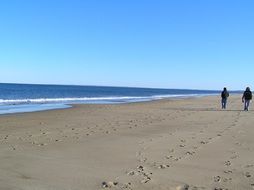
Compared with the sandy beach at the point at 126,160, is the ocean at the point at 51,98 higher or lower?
lower

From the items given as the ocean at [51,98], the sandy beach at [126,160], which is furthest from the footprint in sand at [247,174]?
the ocean at [51,98]

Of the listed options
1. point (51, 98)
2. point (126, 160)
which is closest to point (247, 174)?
point (126, 160)

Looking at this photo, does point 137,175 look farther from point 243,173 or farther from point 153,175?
point 243,173

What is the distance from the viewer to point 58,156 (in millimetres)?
8680

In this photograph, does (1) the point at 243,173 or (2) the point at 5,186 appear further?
(1) the point at 243,173

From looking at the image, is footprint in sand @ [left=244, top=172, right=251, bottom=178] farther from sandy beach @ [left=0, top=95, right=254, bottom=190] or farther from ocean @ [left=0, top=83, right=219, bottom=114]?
ocean @ [left=0, top=83, right=219, bottom=114]

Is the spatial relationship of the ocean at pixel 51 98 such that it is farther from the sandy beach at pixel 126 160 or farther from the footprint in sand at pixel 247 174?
the footprint in sand at pixel 247 174

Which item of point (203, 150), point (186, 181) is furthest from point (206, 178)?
point (203, 150)

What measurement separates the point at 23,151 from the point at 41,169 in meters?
2.09

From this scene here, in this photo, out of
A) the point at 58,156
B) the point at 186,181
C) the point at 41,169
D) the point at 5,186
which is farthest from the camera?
the point at 58,156

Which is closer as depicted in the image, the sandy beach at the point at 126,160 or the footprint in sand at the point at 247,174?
the sandy beach at the point at 126,160

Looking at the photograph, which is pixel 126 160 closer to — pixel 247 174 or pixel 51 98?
pixel 247 174

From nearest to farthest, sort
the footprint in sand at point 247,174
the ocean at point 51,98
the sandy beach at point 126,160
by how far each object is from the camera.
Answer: the sandy beach at point 126,160, the footprint in sand at point 247,174, the ocean at point 51,98

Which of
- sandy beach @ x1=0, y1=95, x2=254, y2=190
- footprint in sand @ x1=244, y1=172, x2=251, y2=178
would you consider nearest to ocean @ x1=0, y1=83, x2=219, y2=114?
sandy beach @ x1=0, y1=95, x2=254, y2=190
